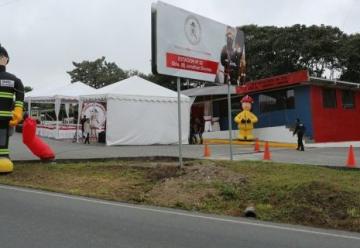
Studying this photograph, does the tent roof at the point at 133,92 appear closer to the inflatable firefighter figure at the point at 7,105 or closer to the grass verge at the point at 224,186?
the grass verge at the point at 224,186

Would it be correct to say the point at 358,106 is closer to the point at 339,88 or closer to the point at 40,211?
the point at 339,88

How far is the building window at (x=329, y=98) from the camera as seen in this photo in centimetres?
3030

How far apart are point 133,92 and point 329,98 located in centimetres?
1216

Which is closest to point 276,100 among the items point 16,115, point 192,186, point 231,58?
point 231,58

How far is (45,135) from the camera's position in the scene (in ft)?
104

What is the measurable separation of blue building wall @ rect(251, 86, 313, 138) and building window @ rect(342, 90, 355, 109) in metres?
3.54

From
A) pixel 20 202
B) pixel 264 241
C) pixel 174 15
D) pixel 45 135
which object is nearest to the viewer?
pixel 264 241

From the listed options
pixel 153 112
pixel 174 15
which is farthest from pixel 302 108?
pixel 174 15

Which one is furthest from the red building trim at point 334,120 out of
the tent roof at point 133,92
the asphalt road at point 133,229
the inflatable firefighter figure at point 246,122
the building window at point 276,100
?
the asphalt road at point 133,229

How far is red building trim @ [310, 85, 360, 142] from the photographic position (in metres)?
29.3

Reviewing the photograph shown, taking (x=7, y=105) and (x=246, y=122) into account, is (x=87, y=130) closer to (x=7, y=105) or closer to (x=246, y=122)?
(x=246, y=122)

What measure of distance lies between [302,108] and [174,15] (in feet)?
59.1

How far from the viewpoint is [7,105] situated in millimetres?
13523

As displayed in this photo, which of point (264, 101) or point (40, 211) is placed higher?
point (264, 101)
